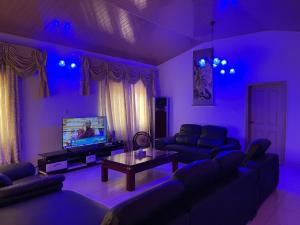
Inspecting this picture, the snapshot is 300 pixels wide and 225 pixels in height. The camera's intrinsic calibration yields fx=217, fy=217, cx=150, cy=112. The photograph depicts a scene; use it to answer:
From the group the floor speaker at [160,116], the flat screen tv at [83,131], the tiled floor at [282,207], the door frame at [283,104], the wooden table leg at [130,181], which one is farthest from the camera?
the floor speaker at [160,116]

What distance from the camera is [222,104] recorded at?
578 cm

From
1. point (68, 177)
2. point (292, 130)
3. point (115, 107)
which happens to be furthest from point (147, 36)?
point (292, 130)

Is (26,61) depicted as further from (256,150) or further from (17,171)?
(256,150)

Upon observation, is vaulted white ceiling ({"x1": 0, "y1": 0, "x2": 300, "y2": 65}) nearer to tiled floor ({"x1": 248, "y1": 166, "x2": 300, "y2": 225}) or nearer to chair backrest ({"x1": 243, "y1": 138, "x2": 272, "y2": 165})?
chair backrest ({"x1": 243, "y1": 138, "x2": 272, "y2": 165})

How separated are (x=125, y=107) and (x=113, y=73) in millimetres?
999

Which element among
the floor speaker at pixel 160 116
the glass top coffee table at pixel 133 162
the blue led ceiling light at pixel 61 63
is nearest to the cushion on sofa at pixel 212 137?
the glass top coffee table at pixel 133 162

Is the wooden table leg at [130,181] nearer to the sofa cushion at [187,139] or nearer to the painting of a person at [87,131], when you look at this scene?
the painting of a person at [87,131]

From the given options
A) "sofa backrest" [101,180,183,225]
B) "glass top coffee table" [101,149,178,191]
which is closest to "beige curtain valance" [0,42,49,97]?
"glass top coffee table" [101,149,178,191]

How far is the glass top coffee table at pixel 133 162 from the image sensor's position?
351cm

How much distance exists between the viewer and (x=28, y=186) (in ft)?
7.20

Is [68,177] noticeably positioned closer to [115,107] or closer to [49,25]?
[115,107]

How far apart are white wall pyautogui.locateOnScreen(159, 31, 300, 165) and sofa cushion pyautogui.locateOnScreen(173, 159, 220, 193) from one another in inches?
150

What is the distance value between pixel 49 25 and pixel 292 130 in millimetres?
5421

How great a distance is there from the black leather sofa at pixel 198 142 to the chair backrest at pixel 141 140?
773mm
